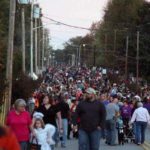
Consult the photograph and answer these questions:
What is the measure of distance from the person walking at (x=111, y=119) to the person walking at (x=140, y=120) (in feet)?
2.06

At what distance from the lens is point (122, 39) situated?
103 meters

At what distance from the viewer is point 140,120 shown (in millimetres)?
22438

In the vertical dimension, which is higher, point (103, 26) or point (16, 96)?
point (103, 26)

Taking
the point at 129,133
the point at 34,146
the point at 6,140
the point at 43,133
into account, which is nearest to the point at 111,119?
the point at 129,133

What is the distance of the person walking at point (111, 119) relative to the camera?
22.0m

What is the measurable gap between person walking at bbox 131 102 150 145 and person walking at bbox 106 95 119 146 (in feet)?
2.06

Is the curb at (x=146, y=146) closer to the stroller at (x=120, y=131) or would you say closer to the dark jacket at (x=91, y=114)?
the stroller at (x=120, y=131)

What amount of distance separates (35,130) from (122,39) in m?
91.0

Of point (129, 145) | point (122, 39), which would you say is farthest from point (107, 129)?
point (122, 39)

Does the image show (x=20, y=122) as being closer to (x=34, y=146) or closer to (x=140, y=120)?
(x=34, y=146)

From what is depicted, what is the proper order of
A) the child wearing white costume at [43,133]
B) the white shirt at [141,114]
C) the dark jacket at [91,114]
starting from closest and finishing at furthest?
the child wearing white costume at [43,133] < the dark jacket at [91,114] < the white shirt at [141,114]

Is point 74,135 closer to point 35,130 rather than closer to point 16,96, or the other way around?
point 16,96

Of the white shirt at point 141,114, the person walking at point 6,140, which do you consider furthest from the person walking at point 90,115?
the white shirt at point 141,114

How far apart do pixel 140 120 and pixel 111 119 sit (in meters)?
0.97
